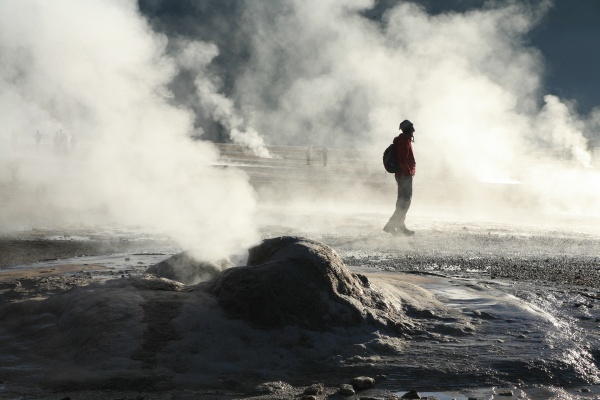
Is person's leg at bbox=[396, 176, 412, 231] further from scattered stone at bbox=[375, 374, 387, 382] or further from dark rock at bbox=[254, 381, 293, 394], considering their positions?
dark rock at bbox=[254, 381, 293, 394]

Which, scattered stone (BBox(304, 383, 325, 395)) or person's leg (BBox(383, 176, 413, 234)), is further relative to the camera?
person's leg (BBox(383, 176, 413, 234))

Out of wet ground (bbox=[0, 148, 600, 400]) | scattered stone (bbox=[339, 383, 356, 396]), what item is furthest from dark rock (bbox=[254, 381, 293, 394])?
scattered stone (bbox=[339, 383, 356, 396])

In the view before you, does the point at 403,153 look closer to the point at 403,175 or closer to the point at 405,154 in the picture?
the point at 405,154

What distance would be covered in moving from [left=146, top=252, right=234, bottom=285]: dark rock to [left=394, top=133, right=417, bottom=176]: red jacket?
→ 5.38 m

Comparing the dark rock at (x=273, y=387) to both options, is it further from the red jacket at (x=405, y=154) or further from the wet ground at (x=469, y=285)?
the red jacket at (x=405, y=154)

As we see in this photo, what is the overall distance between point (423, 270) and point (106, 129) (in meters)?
9.61

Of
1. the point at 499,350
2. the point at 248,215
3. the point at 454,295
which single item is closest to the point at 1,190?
the point at 248,215

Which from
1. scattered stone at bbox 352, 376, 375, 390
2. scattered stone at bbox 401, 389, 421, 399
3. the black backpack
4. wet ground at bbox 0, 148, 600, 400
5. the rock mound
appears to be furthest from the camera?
→ the black backpack

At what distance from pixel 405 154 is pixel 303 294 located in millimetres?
6672

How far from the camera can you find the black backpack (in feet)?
34.2

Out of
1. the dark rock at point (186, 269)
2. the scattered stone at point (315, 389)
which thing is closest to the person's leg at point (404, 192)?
the dark rock at point (186, 269)

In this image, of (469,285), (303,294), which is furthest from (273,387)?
(469,285)

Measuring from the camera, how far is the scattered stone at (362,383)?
3.27 meters

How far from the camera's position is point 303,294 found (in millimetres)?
4109
